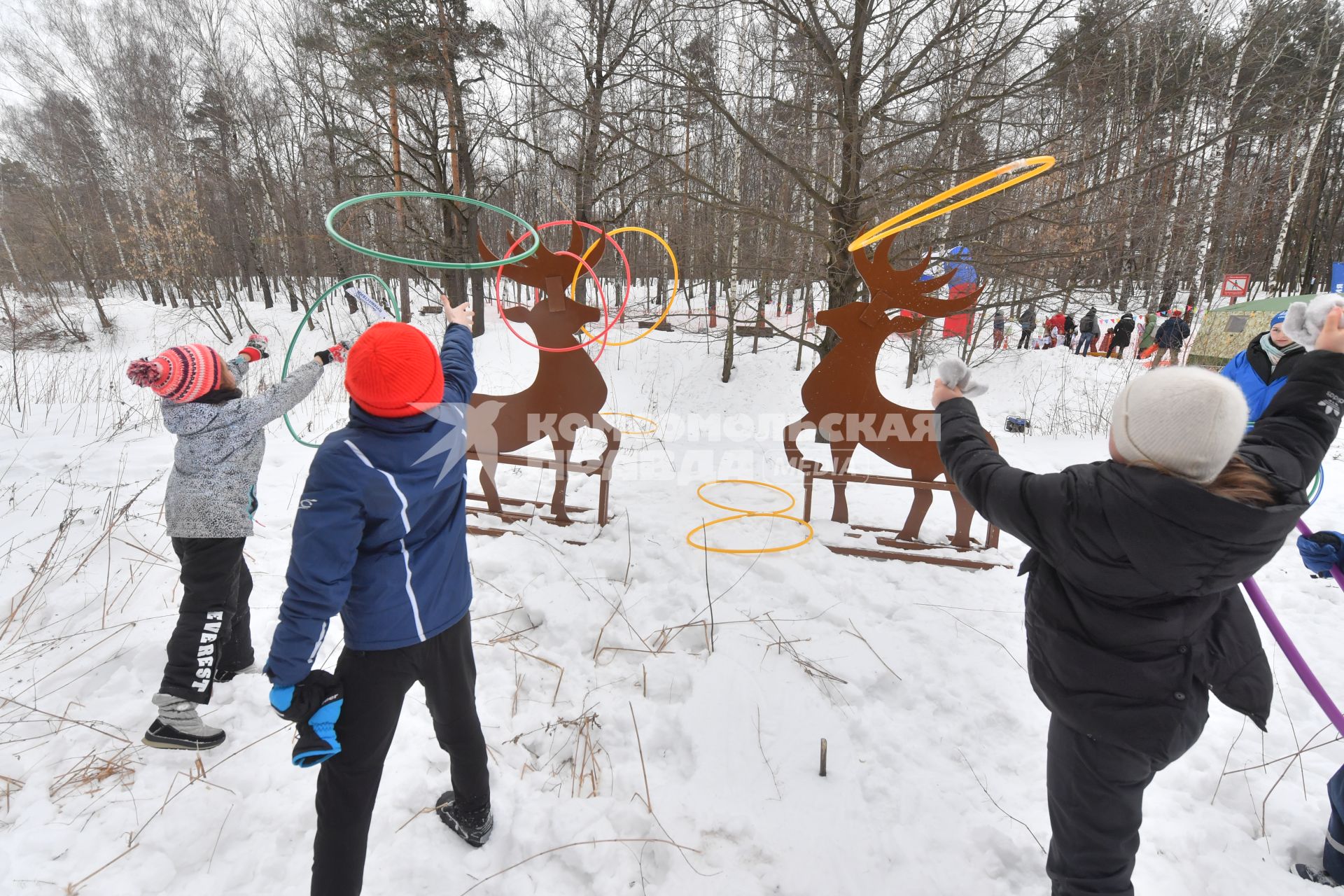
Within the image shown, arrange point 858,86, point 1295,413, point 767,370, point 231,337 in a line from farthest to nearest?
1. point 231,337
2. point 767,370
3. point 858,86
4. point 1295,413

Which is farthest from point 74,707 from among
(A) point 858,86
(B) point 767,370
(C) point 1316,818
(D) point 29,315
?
(D) point 29,315

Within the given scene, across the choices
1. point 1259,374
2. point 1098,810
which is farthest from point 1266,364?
point 1098,810

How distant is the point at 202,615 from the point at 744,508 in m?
3.81

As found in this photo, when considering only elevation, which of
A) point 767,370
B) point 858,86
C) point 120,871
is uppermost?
point 858,86

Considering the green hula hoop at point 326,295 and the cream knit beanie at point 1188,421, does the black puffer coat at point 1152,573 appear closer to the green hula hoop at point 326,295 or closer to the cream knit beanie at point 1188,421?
the cream knit beanie at point 1188,421

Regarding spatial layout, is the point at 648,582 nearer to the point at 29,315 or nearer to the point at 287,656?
the point at 287,656

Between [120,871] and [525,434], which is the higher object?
[525,434]

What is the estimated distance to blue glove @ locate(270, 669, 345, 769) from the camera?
1.55 metres

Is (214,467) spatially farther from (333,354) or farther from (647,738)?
(647,738)

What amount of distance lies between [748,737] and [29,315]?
22.1m

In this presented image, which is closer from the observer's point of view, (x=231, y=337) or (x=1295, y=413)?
(x=1295, y=413)

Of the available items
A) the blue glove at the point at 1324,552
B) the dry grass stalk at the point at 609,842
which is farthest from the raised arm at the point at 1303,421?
the dry grass stalk at the point at 609,842

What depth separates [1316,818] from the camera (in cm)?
215

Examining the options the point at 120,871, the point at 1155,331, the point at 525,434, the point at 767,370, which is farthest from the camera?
the point at 1155,331
